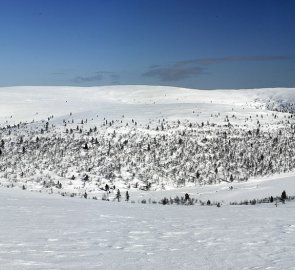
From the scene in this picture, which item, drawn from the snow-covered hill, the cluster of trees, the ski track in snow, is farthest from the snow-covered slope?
the ski track in snow

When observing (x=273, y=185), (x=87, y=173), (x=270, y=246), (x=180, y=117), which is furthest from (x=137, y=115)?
(x=270, y=246)

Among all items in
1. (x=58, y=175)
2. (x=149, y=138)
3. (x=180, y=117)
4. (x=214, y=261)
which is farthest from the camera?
(x=180, y=117)

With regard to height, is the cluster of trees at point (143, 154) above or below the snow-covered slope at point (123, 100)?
below

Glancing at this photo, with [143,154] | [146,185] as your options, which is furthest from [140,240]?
[143,154]

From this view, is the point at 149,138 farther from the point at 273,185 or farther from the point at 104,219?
the point at 104,219

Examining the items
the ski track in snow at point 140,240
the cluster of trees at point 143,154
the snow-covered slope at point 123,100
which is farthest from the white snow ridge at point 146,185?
the snow-covered slope at point 123,100

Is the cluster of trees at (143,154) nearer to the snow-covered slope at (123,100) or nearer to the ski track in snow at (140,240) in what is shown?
the snow-covered slope at (123,100)

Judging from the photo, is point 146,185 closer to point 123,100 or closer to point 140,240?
point 140,240
